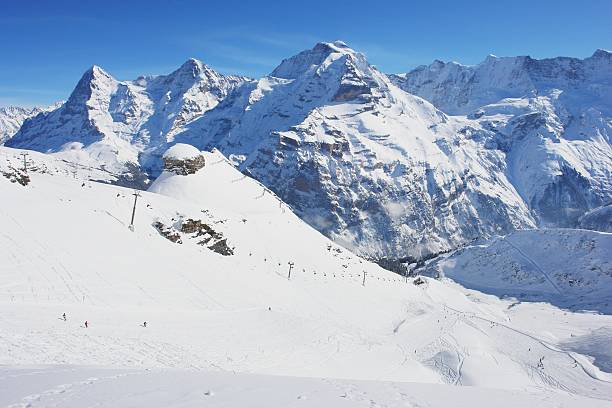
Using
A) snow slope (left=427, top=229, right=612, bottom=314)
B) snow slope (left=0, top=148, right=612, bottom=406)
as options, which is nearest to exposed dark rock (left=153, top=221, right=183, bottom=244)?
snow slope (left=0, top=148, right=612, bottom=406)

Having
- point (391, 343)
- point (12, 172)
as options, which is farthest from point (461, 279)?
point (12, 172)

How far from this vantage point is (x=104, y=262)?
127ft

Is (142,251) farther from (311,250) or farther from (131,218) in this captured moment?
(311,250)

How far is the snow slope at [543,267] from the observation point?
137m

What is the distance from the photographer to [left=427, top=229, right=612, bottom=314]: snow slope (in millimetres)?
137000

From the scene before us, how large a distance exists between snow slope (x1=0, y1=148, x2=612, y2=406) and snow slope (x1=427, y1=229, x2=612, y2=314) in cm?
6351

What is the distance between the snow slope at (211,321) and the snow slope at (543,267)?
63.5 m

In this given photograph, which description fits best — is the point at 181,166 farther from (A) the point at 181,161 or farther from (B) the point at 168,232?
(B) the point at 168,232

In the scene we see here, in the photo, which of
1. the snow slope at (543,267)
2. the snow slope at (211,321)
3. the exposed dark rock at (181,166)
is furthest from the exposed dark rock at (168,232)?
the snow slope at (543,267)

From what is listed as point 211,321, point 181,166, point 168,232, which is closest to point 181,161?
point 181,166

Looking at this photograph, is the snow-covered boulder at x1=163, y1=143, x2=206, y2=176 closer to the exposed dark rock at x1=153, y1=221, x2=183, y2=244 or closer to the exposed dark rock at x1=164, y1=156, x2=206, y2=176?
the exposed dark rock at x1=164, y1=156, x2=206, y2=176

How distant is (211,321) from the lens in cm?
3616

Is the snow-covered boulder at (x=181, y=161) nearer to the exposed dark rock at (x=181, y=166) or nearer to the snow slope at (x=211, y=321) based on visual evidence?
the exposed dark rock at (x=181, y=166)

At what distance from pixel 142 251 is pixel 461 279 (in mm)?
134487
